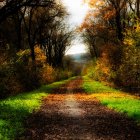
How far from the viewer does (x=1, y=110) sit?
2122 cm

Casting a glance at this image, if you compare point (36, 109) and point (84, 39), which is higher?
point (84, 39)

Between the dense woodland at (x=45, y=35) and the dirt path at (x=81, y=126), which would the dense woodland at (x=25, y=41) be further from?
the dirt path at (x=81, y=126)

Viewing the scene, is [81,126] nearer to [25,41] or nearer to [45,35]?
[25,41]

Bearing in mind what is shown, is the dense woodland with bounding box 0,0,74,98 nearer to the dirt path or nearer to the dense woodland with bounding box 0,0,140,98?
the dense woodland with bounding box 0,0,140,98

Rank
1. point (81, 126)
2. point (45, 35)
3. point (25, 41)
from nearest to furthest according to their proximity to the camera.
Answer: point (81, 126) < point (25, 41) < point (45, 35)

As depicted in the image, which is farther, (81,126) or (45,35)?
(45,35)

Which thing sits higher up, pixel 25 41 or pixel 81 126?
pixel 25 41

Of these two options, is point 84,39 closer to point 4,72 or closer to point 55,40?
point 55,40

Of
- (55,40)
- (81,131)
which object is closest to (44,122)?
(81,131)

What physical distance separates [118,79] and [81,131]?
95.3 ft

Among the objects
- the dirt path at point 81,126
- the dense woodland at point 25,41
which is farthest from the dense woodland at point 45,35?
the dirt path at point 81,126

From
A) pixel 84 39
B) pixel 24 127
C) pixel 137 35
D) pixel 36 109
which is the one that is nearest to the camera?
pixel 24 127

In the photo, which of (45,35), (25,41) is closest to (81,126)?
(25,41)

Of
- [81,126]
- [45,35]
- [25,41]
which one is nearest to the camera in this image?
[81,126]
